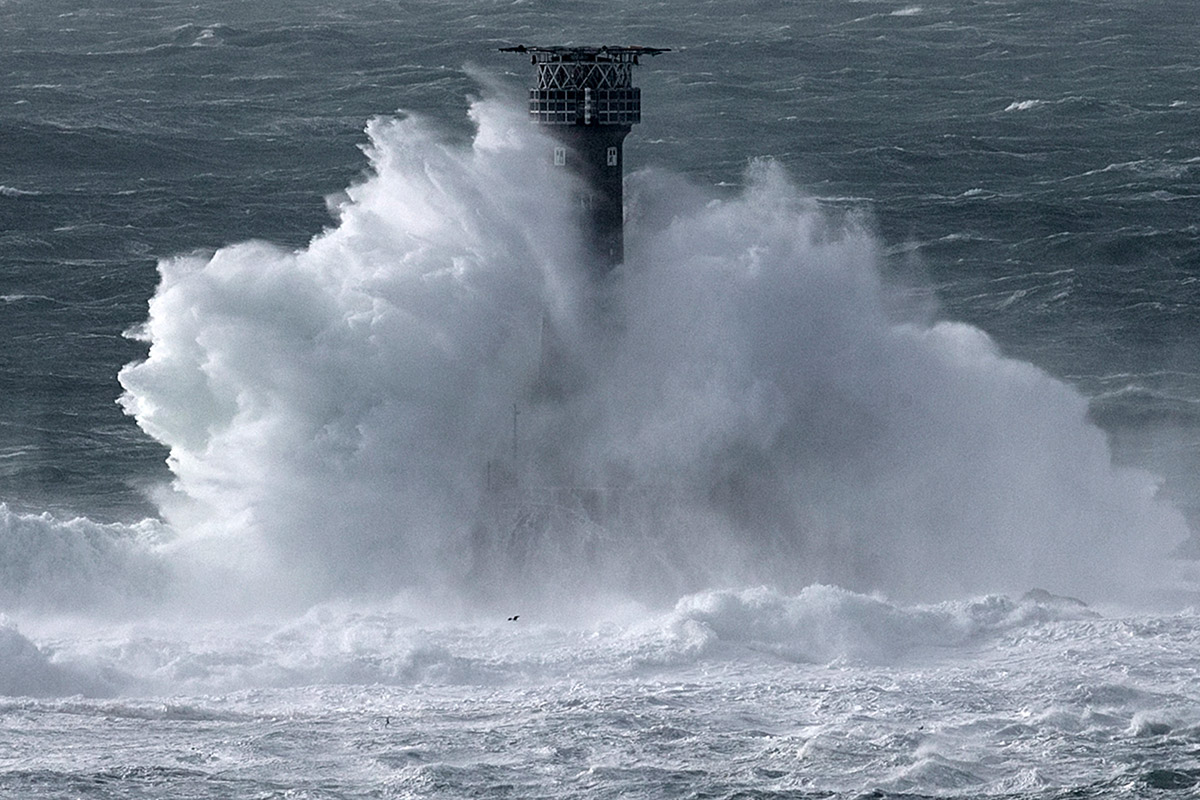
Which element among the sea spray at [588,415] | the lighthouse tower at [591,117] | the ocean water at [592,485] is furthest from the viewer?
the lighthouse tower at [591,117]

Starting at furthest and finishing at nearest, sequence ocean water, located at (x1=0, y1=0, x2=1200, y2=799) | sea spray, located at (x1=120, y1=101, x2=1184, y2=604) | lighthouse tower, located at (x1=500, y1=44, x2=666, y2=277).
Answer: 1. lighthouse tower, located at (x1=500, y1=44, x2=666, y2=277)
2. sea spray, located at (x1=120, y1=101, x2=1184, y2=604)
3. ocean water, located at (x1=0, y1=0, x2=1200, y2=799)

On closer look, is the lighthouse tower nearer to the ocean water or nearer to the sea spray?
the sea spray

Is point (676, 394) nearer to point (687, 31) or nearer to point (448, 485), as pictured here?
point (448, 485)

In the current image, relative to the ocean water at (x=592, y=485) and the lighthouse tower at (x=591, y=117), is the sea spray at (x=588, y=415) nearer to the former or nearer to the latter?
the ocean water at (x=592, y=485)

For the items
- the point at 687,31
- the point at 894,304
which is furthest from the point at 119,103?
the point at 894,304

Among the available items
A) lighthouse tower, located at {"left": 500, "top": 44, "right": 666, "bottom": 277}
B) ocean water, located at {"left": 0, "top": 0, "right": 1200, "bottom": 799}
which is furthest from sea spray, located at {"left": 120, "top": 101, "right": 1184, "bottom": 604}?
lighthouse tower, located at {"left": 500, "top": 44, "right": 666, "bottom": 277}

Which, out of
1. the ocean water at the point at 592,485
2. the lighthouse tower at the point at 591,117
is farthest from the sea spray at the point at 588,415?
the lighthouse tower at the point at 591,117
